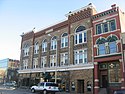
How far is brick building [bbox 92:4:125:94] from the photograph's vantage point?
26828mm

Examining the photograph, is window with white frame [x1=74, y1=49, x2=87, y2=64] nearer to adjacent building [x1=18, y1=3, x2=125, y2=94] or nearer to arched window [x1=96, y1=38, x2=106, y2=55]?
adjacent building [x1=18, y1=3, x2=125, y2=94]

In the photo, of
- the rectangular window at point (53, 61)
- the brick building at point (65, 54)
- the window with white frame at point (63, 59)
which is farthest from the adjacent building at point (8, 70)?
the window with white frame at point (63, 59)

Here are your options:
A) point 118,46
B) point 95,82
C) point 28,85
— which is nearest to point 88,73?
point 95,82

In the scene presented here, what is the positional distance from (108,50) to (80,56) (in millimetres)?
6079

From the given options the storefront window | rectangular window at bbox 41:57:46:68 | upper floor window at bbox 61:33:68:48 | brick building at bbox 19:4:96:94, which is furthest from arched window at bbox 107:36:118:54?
rectangular window at bbox 41:57:46:68

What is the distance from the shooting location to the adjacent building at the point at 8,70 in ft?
259

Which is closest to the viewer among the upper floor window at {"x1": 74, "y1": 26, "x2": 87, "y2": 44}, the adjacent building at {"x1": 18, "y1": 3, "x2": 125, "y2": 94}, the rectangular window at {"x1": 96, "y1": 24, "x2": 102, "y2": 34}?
the adjacent building at {"x1": 18, "y1": 3, "x2": 125, "y2": 94}

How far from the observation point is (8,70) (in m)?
81.5

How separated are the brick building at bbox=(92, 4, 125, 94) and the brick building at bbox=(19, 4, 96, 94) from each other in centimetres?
138

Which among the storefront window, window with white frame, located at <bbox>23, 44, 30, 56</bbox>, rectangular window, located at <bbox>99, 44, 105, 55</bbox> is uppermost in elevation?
window with white frame, located at <bbox>23, 44, 30, 56</bbox>

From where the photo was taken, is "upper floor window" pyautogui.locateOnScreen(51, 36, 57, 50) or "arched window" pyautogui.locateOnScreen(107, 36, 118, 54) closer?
"arched window" pyautogui.locateOnScreen(107, 36, 118, 54)

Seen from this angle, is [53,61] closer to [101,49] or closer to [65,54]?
[65,54]

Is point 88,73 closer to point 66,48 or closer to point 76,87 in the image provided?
point 76,87

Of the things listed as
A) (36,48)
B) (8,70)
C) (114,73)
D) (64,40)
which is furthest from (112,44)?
(8,70)
